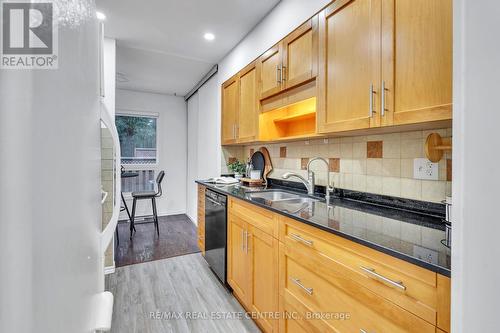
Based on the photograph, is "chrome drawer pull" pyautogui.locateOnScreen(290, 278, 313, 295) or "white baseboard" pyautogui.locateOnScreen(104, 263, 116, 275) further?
"white baseboard" pyautogui.locateOnScreen(104, 263, 116, 275)

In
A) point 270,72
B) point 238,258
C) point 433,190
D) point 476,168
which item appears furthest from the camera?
point 270,72

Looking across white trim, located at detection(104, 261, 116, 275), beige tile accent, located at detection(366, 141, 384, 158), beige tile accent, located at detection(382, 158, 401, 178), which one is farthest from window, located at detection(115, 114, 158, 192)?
beige tile accent, located at detection(382, 158, 401, 178)

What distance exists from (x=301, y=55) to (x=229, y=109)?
4.58ft

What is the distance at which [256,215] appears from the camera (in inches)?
70.1

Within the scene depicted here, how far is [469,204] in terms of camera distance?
0.52 metres

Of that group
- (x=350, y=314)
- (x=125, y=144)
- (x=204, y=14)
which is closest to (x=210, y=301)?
(x=350, y=314)

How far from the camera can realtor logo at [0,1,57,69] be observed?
21 centimetres

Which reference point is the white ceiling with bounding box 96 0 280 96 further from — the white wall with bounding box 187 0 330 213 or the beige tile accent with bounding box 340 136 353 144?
the beige tile accent with bounding box 340 136 353 144

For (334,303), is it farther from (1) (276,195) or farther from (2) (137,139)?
(2) (137,139)

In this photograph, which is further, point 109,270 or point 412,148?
point 109,270

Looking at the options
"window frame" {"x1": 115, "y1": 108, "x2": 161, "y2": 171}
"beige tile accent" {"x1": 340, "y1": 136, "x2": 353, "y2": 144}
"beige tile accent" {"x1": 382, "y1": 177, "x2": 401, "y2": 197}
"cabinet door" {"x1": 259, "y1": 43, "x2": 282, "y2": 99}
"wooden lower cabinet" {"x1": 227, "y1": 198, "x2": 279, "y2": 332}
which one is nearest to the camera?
"beige tile accent" {"x1": 382, "y1": 177, "x2": 401, "y2": 197}

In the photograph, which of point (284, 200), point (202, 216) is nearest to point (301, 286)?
point (284, 200)

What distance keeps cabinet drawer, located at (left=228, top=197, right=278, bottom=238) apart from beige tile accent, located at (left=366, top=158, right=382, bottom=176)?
701mm

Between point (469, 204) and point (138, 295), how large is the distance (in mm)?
2482
